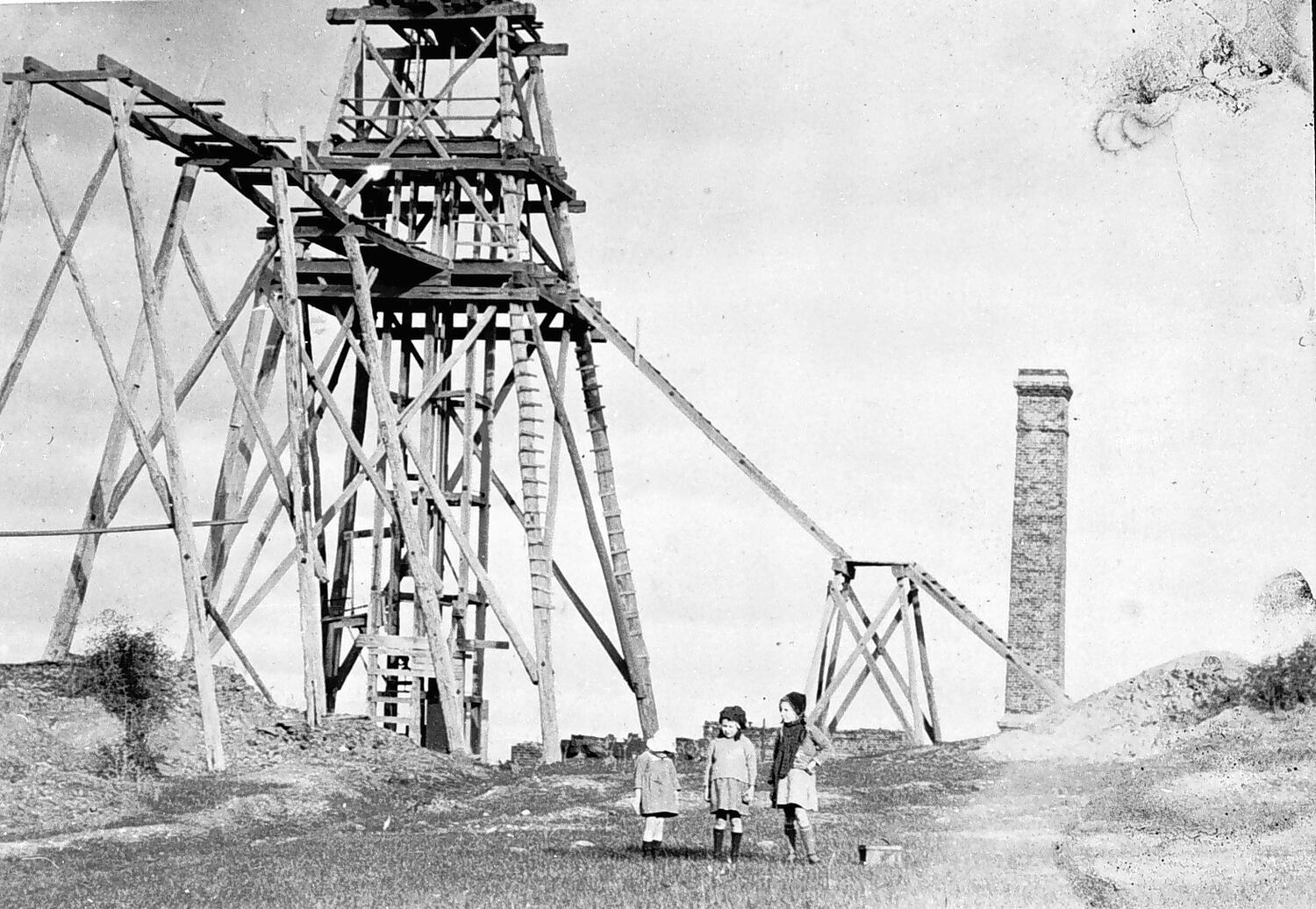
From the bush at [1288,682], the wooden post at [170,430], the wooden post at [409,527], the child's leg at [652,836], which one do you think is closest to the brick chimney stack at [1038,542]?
the bush at [1288,682]

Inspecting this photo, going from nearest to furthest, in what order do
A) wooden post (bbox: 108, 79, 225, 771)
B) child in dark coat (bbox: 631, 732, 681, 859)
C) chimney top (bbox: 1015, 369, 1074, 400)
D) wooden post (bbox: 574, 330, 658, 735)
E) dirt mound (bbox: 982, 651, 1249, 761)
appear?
child in dark coat (bbox: 631, 732, 681, 859), wooden post (bbox: 108, 79, 225, 771), dirt mound (bbox: 982, 651, 1249, 761), chimney top (bbox: 1015, 369, 1074, 400), wooden post (bbox: 574, 330, 658, 735)

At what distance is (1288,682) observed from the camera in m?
22.3

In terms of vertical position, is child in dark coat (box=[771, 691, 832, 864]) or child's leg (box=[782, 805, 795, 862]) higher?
child in dark coat (box=[771, 691, 832, 864])

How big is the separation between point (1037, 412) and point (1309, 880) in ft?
49.1

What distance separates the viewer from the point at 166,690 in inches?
914

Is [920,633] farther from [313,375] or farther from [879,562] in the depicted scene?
[313,375]

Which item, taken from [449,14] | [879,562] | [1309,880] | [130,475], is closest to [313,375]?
[130,475]

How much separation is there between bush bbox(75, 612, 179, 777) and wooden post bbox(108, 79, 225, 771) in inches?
44.6

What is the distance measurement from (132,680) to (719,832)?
910 centimetres

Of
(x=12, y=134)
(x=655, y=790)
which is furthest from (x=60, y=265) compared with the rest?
(x=655, y=790)

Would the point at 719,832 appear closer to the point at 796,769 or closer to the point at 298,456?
the point at 796,769

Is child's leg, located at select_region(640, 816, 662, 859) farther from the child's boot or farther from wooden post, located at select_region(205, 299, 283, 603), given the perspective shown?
wooden post, located at select_region(205, 299, 283, 603)

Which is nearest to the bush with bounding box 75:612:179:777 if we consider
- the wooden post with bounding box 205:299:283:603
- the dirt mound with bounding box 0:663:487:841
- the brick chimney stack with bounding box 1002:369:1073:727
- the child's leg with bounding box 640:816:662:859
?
the dirt mound with bounding box 0:663:487:841

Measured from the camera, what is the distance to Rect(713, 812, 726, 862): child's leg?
16234 mm
